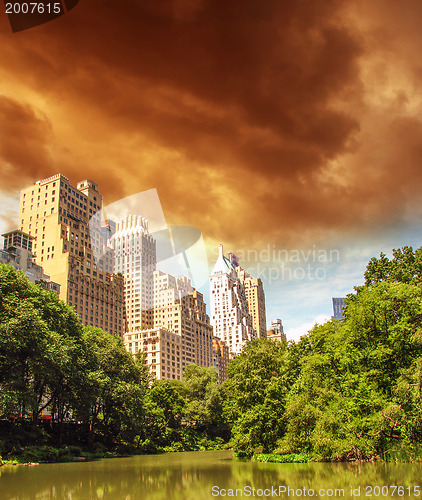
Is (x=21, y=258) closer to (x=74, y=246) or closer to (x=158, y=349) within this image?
(x=74, y=246)

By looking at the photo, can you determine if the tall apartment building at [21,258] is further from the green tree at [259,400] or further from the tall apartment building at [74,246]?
the green tree at [259,400]

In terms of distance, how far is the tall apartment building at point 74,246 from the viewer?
156m

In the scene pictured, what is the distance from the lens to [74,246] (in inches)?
6378

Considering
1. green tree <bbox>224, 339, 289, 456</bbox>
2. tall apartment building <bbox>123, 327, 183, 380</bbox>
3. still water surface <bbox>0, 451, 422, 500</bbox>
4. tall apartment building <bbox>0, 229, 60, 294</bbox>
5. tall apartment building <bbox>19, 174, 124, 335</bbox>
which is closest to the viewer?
still water surface <bbox>0, 451, 422, 500</bbox>

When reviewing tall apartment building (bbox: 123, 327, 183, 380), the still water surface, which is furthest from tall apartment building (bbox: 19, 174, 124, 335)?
the still water surface

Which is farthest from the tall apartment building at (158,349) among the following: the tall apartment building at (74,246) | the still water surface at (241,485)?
the still water surface at (241,485)

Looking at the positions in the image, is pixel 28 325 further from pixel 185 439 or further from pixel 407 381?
pixel 185 439

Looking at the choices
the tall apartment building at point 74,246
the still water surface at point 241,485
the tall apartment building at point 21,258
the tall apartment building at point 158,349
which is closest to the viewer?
the still water surface at point 241,485

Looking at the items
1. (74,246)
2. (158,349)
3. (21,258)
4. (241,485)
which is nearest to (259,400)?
(241,485)

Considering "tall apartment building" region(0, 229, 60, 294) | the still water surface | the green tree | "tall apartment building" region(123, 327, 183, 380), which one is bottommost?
the still water surface

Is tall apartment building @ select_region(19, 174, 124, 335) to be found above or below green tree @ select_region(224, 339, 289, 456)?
above

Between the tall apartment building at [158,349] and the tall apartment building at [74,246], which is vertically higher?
the tall apartment building at [74,246]

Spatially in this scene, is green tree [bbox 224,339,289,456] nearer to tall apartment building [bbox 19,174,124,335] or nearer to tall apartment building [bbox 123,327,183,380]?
tall apartment building [bbox 19,174,124,335]

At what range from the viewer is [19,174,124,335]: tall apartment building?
155625 millimetres
